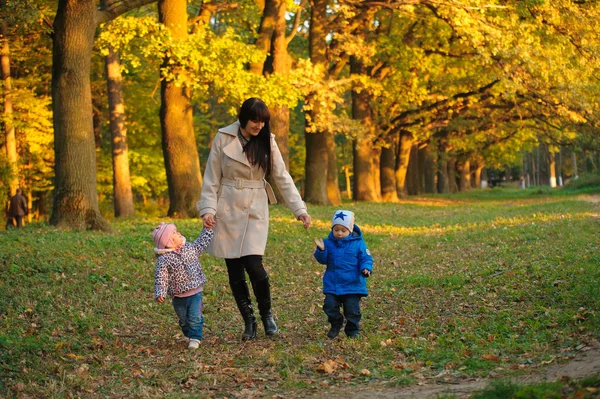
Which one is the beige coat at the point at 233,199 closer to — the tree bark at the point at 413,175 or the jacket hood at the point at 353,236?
the jacket hood at the point at 353,236

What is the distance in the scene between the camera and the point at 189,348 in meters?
8.24

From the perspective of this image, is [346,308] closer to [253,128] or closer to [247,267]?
[247,267]

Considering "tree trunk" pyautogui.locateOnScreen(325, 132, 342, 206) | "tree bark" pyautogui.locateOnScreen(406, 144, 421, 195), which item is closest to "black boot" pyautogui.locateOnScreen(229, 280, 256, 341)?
"tree trunk" pyautogui.locateOnScreen(325, 132, 342, 206)

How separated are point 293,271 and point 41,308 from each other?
5.85 m

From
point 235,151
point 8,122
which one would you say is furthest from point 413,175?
point 235,151

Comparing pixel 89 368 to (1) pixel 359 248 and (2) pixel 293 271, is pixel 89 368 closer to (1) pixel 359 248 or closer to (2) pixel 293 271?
(1) pixel 359 248

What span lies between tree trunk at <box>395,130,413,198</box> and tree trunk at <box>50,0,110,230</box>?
26.3m

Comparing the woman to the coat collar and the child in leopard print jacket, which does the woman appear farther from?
the child in leopard print jacket

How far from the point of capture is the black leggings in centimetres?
830

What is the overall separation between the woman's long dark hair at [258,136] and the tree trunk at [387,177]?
108ft

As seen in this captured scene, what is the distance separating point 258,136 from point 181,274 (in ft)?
5.35

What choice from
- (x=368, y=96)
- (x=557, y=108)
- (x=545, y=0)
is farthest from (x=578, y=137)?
(x=545, y=0)

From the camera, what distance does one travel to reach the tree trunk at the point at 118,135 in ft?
91.5

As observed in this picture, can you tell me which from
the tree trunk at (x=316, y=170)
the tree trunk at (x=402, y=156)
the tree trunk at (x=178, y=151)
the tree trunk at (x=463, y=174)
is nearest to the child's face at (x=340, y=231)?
the tree trunk at (x=178, y=151)
